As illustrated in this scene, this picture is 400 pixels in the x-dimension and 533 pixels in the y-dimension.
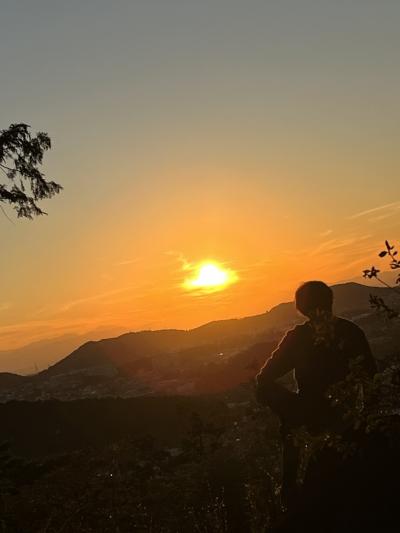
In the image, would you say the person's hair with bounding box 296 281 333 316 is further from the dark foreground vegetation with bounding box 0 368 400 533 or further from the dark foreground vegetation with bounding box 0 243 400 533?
the dark foreground vegetation with bounding box 0 368 400 533

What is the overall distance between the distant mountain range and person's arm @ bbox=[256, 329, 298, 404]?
1518 mm

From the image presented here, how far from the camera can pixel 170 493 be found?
30.4 feet

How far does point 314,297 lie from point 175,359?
39180 mm

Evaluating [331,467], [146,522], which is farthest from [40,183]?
[331,467]

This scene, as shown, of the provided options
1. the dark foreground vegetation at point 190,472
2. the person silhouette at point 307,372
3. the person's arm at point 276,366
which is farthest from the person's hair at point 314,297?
the dark foreground vegetation at point 190,472

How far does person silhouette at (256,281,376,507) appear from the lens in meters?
3.63

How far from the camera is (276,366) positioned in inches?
155

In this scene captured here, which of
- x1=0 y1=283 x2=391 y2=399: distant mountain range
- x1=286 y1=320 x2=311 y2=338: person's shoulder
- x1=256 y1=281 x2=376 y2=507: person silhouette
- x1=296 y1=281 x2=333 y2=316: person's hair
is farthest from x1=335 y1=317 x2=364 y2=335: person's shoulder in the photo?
x1=0 y1=283 x2=391 y2=399: distant mountain range

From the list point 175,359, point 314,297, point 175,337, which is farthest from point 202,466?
point 175,337

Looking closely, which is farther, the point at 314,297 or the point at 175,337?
the point at 175,337

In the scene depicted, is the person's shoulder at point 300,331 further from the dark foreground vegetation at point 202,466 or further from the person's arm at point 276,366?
the dark foreground vegetation at point 202,466

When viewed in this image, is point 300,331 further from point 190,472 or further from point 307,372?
point 190,472

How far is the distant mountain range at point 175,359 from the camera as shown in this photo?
29.8 m

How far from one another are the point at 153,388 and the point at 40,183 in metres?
21.3
